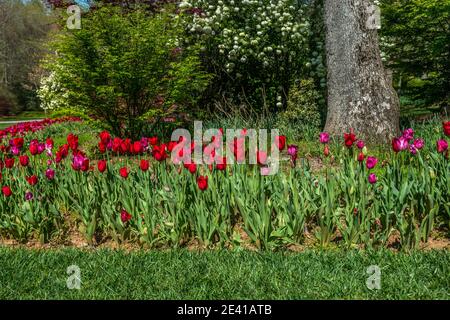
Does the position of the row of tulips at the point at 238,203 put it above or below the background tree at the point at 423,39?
below

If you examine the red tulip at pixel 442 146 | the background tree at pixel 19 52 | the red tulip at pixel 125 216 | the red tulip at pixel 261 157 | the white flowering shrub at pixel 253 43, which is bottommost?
the red tulip at pixel 125 216

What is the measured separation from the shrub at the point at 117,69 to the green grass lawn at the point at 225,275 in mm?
4521

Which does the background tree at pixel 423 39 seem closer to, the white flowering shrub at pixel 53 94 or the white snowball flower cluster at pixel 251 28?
the white snowball flower cluster at pixel 251 28

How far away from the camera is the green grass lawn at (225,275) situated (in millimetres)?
3225

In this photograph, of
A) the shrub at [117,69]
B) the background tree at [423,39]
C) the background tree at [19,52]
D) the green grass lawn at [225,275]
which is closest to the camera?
the green grass lawn at [225,275]

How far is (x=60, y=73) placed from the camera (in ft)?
27.4

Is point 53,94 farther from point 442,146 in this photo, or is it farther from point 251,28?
point 442,146

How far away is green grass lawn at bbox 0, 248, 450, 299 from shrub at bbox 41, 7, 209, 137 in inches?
178

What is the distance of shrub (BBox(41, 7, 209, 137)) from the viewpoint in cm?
823

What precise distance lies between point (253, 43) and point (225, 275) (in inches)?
358

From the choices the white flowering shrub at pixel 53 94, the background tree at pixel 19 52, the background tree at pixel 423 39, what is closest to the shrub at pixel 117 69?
the white flowering shrub at pixel 53 94

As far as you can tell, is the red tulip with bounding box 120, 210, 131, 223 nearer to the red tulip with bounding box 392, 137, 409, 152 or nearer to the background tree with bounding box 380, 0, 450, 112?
the red tulip with bounding box 392, 137, 409, 152

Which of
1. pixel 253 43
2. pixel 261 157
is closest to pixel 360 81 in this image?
Result: pixel 261 157

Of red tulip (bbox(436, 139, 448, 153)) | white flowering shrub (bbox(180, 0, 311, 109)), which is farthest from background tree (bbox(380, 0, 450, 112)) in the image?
red tulip (bbox(436, 139, 448, 153))
